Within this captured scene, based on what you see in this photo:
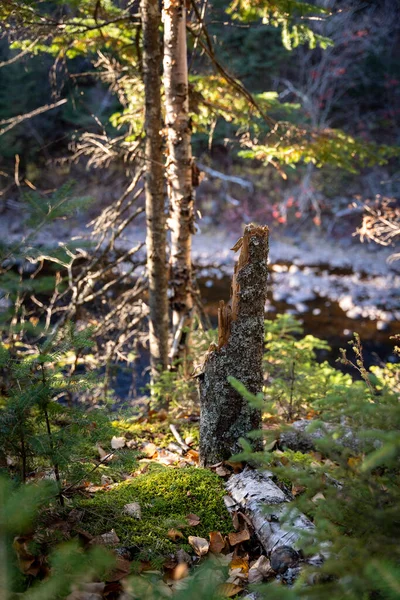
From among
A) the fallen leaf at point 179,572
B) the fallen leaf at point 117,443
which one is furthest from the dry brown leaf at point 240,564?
the fallen leaf at point 117,443

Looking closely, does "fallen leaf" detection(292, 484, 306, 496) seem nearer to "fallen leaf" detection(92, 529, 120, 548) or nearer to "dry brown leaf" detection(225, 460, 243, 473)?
"dry brown leaf" detection(225, 460, 243, 473)

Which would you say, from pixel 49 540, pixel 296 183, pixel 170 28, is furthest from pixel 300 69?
pixel 49 540

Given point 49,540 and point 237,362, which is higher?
point 237,362

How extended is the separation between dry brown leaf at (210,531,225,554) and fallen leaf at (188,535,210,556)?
28mm

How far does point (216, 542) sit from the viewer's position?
8.11 feet

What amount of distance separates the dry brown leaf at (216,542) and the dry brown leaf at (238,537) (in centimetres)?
4

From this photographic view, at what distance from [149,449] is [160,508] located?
3.81 feet

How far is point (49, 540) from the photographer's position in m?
2.05

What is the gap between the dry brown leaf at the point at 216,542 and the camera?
2.43m

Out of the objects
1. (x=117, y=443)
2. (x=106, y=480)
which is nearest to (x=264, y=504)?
(x=106, y=480)

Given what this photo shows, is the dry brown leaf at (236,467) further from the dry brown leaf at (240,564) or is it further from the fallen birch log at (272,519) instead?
the dry brown leaf at (240,564)

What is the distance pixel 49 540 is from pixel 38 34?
4553 millimetres

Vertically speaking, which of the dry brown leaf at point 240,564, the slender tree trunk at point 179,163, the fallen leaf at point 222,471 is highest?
the slender tree trunk at point 179,163

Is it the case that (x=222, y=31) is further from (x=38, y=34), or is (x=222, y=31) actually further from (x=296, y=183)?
(x=38, y=34)
